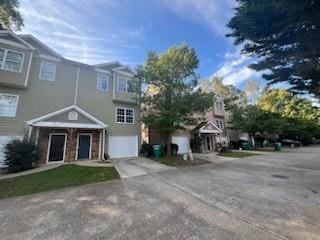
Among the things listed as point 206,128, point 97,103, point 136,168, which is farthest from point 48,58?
point 206,128

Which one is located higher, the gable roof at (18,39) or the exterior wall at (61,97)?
the gable roof at (18,39)

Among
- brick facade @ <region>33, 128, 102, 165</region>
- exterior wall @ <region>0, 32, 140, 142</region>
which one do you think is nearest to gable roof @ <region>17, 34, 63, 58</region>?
exterior wall @ <region>0, 32, 140, 142</region>

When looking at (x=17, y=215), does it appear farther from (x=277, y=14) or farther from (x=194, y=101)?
(x=194, y=101)

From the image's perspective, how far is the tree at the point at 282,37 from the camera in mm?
4660

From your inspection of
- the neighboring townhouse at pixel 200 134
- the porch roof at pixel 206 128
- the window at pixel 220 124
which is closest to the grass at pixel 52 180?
the neighboring townhouse at pixel 200 134

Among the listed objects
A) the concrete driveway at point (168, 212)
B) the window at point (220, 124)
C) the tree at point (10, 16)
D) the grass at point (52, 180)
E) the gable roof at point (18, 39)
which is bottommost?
the concrete driveway at point (168, 212)

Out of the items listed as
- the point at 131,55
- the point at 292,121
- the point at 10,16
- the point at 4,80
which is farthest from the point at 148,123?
the point at 292,121

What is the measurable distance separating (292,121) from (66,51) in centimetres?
3950

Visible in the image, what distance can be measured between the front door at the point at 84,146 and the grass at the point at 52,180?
3.59 meters

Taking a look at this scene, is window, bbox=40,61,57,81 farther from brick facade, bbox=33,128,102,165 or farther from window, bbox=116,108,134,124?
window, bbox=116,108,134,124

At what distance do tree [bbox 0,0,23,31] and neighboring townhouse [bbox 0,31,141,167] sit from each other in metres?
2.83

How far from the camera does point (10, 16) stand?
14055 millimetres

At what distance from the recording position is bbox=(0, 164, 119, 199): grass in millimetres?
6527

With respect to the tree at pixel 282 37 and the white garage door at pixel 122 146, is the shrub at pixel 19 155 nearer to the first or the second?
the white garage door at pixel 122 146
